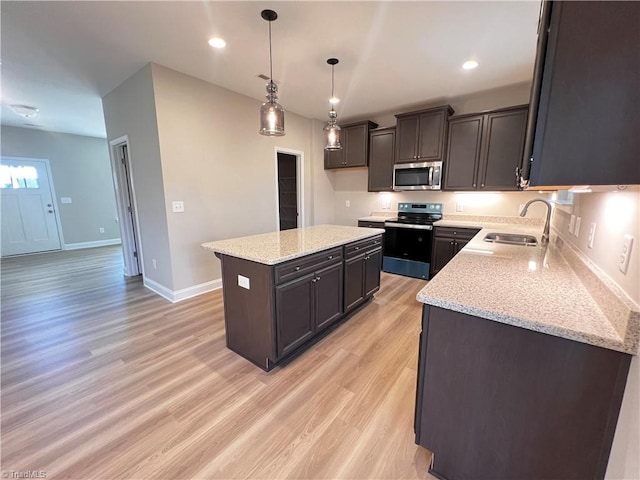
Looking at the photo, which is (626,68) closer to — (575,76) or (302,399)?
(575,76)

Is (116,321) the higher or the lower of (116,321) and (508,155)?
the lower

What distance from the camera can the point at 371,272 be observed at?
3033mm

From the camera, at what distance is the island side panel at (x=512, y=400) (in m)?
0.86

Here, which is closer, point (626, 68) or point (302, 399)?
point (626, 68)

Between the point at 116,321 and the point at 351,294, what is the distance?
2.48 metres

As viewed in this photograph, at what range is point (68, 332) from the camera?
2.54m

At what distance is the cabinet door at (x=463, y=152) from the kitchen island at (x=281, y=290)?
7.01 feet

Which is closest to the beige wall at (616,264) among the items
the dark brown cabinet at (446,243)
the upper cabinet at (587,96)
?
the upper cabinet at (587,96)

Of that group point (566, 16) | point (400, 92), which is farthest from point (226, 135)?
point (566, 16)

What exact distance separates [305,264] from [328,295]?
482 mm

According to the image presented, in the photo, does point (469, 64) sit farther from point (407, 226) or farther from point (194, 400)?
point (194, 400)

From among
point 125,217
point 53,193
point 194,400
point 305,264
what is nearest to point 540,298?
point 305,264

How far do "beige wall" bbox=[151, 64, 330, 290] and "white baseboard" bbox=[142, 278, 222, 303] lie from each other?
59 mm

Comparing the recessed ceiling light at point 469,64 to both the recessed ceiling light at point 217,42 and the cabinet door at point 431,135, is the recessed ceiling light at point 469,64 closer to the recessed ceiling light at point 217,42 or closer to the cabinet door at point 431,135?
the cabinet door at point 431,135
